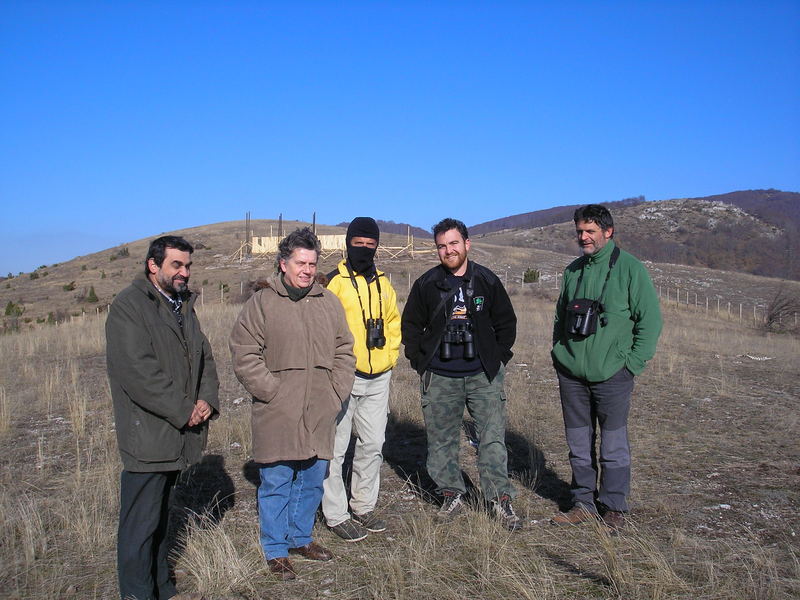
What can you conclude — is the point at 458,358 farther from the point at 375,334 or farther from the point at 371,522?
the point at 371,522

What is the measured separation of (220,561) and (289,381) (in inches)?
42.3

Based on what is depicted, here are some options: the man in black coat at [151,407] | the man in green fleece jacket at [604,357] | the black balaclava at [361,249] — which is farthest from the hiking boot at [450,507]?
the man in black coat at [151,407]

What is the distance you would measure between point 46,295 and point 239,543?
1297 inches

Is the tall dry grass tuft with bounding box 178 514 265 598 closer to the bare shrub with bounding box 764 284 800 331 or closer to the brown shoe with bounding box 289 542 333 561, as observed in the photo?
the brown shoe with bounding box 289 542 333 561

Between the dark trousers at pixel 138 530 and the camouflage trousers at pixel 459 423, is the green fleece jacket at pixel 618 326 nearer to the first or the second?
the camouflage trousers at pixel 459 423

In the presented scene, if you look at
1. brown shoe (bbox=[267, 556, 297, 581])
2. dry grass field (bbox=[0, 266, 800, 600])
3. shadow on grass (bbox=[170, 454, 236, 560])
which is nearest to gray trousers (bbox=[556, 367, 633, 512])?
dry grass field (bbox=[0, 266, 800, 600])

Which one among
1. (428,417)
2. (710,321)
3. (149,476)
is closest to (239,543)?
(149,476)

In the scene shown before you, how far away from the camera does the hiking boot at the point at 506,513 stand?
418cm

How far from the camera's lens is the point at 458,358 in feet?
14.9

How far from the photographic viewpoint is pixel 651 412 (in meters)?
7.59

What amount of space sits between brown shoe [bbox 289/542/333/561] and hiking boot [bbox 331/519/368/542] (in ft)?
0.80

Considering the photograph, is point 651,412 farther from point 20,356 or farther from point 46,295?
point 46,295

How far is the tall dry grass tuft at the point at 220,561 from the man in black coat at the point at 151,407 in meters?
0.20

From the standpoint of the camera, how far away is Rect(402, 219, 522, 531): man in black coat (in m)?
4.47
